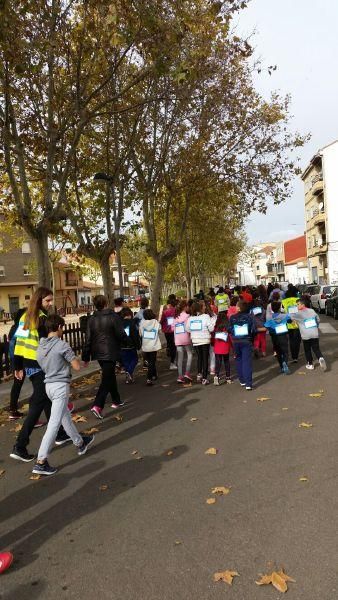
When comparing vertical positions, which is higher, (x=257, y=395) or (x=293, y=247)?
(x=293, y=247)

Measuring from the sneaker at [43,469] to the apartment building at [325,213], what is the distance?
51022mm

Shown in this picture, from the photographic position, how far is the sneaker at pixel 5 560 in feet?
11.3

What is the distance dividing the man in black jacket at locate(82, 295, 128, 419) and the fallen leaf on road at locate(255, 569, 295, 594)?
4733 mm

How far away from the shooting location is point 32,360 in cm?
615

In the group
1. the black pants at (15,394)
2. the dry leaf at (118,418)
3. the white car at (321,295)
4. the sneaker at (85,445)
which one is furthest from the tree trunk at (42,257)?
the white car at (321,295)

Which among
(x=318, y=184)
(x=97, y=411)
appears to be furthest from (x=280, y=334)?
(x=318, y=184)

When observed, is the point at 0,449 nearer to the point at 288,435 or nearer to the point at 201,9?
the point at 288,435

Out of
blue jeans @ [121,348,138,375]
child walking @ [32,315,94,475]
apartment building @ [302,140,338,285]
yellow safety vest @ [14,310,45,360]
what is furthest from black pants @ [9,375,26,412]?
apartment building @ [302,140,338,285]

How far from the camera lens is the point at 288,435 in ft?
19.6

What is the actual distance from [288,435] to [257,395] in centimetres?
250

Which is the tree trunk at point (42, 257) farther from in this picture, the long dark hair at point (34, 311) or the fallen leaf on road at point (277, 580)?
the fallen leaf on road at point (277, 580)

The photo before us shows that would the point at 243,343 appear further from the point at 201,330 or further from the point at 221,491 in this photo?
the point at 221,491

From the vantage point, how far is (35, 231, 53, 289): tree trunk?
1124 cm

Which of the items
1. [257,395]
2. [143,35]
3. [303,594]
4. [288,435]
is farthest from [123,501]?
[143,35]
